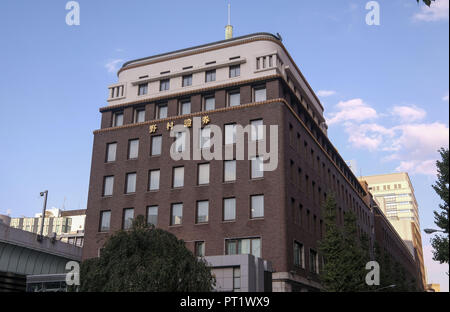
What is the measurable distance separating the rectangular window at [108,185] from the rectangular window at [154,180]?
4831 mm

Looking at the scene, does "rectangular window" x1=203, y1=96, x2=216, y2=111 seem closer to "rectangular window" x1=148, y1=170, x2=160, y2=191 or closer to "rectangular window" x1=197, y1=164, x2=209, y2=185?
"rectangular window" x1=197, y1=164, x2=209, y2=185

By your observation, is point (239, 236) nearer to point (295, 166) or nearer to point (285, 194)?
point (285, 194)

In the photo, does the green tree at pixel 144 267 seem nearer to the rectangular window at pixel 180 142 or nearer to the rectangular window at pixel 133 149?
the rectangular window at pixel 180 142

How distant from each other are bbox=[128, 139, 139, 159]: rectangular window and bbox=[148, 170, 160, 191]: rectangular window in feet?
10.5

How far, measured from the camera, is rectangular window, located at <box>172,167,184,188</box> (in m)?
50.9

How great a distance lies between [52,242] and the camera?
47.5m

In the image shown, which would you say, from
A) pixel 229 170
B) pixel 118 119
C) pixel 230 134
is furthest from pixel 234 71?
pixel 118 119

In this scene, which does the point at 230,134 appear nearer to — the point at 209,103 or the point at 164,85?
the point at 209,103

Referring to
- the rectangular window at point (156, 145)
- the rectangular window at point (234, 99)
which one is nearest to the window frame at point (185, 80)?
the rectangular window at point (234, 99)

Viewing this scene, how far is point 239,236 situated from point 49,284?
700 inches

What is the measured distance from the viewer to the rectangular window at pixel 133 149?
5466cm

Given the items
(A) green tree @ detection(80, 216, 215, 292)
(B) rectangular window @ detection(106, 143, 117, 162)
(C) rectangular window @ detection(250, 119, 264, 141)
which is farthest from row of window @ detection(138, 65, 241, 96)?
(A) green tree @ detection(80, 216, 215, 292)
